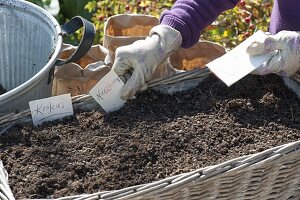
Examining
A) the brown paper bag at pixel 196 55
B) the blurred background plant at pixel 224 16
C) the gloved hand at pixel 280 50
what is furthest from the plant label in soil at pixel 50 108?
the blurred background plant at pixel 224 16

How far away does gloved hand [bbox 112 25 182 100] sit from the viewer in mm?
1825

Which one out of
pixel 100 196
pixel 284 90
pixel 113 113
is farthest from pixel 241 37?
pixel 100 196

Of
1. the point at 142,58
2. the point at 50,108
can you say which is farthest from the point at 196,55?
the point at 50,108

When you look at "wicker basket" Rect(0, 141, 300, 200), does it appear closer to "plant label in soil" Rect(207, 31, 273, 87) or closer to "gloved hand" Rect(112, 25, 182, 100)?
"plant label in soil" Rect(207, 31, 273, 87)

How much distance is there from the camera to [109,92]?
1.81 meters

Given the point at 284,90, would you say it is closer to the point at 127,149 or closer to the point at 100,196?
the point at 127,149

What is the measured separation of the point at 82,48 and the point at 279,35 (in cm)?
56

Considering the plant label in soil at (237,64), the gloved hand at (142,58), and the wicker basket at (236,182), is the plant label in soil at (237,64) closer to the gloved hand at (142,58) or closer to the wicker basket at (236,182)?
the gloved hand at (142,58)

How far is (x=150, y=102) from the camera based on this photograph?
185 cm

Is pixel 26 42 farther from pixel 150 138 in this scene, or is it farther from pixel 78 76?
pixel 150 138

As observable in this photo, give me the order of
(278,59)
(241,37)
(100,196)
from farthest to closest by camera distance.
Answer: (241,37)
(278,59)
(100,196)

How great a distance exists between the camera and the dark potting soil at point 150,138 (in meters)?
1.55

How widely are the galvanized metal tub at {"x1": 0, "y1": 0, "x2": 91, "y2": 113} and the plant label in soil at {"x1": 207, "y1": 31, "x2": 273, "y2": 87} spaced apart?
469 mm

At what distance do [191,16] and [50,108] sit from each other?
1.66 ft
